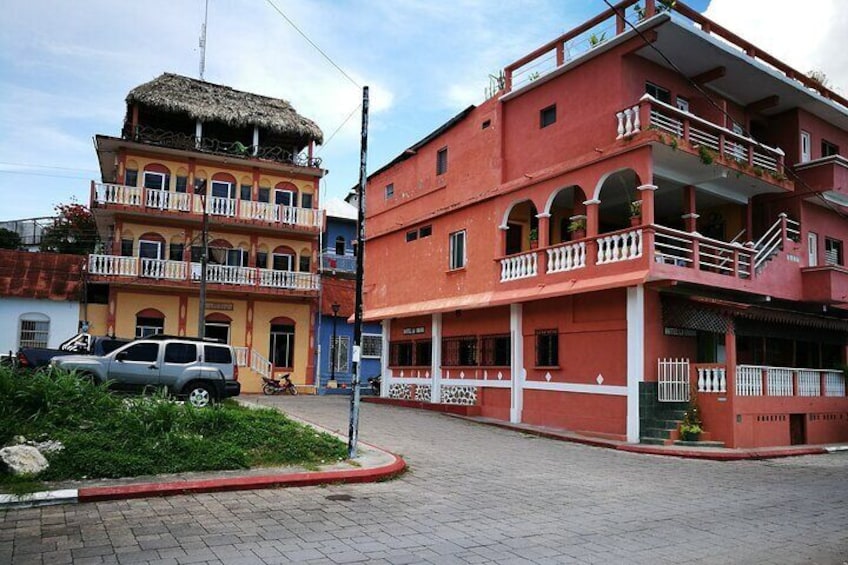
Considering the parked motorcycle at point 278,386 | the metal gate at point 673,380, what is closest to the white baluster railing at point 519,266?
the metal gate at point 673,380

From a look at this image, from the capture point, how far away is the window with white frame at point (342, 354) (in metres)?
34.7

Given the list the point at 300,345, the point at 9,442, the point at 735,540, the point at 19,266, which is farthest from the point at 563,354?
the point at 19,266

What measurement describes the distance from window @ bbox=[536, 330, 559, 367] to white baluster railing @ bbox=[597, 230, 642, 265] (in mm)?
2879

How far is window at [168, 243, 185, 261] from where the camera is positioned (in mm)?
31031

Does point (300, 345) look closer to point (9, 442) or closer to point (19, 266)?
point (19, 266)

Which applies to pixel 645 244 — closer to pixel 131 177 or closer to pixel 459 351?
pixel 459 351

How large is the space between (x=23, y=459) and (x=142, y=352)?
8.82 meters

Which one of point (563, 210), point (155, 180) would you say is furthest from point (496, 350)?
point (155, 180)

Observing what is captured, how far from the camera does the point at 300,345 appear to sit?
33.0m

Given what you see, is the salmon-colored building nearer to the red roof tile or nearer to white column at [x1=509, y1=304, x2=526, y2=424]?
white column at [x1=509, y1=304, x2=526, y2=424]

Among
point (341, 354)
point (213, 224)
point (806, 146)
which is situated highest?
point (806, 146)

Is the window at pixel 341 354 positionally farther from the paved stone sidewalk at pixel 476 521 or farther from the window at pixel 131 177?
the paved stone sidewalk at pixel 476 521

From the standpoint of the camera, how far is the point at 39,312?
29.0 metres

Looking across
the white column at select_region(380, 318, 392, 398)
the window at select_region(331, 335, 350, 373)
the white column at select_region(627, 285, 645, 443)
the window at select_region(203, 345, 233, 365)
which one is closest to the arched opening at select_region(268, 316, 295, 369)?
the window at select_region(331, 335, 350, 373)
